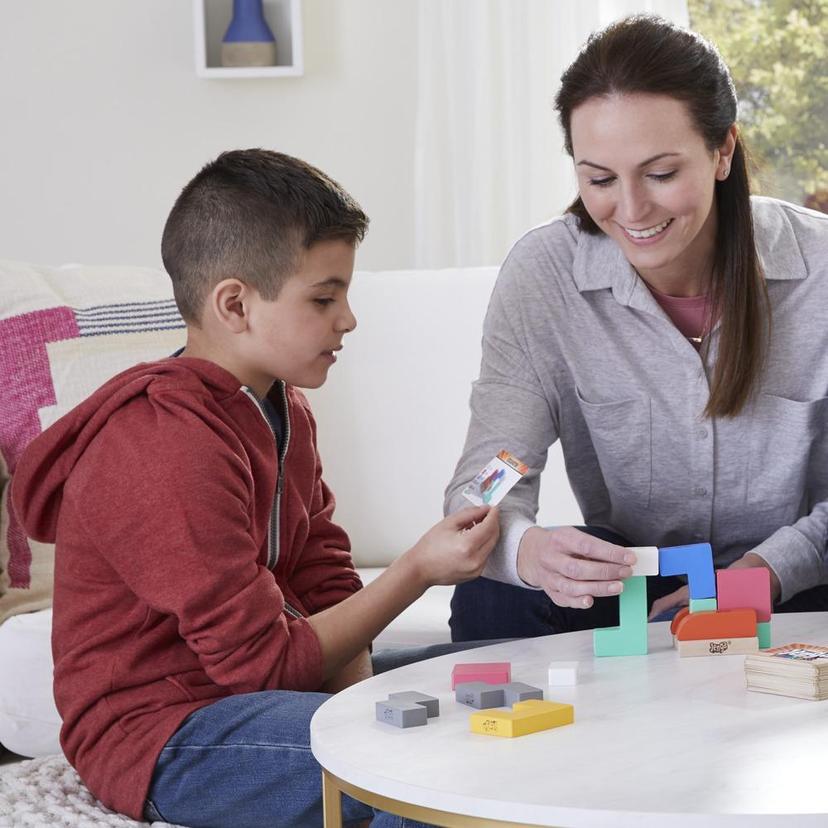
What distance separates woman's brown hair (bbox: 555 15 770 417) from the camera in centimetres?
149

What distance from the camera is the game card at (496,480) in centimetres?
137

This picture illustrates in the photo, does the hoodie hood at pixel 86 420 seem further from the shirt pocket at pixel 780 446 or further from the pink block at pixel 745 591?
the shirt pocket at pixel 780 446

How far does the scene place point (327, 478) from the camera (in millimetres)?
2189

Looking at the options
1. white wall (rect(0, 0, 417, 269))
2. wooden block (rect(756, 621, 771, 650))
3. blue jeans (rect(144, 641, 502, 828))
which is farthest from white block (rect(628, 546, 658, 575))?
white wall (rect(0, 0, 417, 269))

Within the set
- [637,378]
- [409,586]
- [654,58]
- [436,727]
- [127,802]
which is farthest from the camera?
[637,378]

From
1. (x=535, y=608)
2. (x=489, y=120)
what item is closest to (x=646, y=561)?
(x=535, y=608)

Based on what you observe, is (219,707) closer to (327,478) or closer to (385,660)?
(385,660)

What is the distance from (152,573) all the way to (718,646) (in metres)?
0.56

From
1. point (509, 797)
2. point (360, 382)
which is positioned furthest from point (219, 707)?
point (360, 382)

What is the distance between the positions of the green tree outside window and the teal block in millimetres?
2116

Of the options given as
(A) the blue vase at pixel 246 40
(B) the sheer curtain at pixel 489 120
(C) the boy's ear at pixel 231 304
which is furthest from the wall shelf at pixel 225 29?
(C) the boy's ear at pixel 231 304

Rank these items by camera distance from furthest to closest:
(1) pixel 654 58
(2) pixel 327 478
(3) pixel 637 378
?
(2) pixel 327 478
(3) pixel 637 378
(1) pixel 654 58

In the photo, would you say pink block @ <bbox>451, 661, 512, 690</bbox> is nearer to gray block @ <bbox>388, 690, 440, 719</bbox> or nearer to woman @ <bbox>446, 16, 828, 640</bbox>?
gray block @ <bbox>388, 690, 440, 719</bbox>

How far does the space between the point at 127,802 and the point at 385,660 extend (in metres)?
0.39
